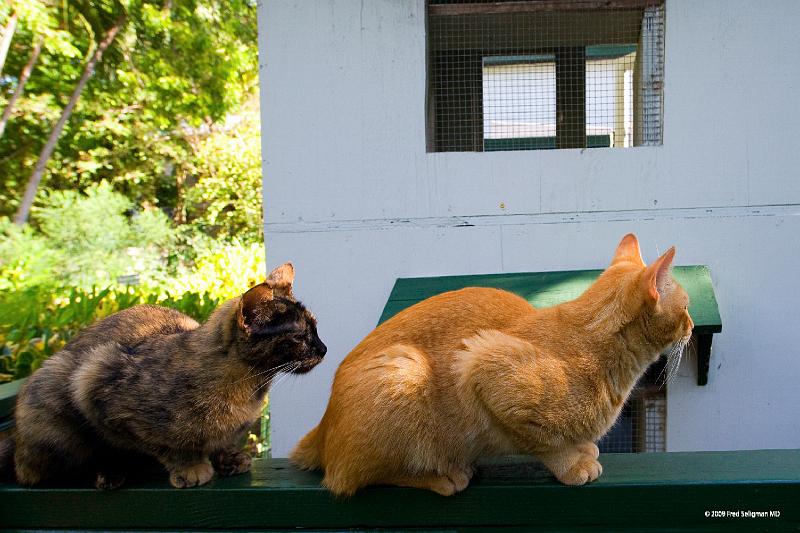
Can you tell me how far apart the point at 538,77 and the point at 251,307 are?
3.74 meters

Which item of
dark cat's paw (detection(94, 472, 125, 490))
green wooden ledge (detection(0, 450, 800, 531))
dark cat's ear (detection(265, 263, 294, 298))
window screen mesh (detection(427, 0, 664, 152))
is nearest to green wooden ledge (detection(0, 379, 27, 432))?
green wooden ledge (detection(0, 450, 800, 531))

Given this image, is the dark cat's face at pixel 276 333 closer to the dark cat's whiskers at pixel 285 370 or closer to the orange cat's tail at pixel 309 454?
the dark cat's whiskers at pixel 285 370

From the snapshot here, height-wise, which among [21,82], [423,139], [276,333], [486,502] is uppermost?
[21,82]

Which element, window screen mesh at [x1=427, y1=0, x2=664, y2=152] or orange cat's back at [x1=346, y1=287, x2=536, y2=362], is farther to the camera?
window screen mesh at [x1=427, y1=0, x2=664, y2=152]

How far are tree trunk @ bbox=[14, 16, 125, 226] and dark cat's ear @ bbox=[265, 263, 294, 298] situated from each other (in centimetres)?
1042

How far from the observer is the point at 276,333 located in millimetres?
1877

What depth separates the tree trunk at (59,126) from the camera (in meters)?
11.0

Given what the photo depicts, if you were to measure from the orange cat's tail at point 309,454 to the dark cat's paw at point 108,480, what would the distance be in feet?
1.47

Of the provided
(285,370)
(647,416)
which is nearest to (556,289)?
(647,416)

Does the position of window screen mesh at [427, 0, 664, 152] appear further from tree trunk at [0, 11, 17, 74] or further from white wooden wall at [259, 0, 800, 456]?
tree trunk at [0, 11, 17, 74]

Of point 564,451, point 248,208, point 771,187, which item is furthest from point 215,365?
point 248,208

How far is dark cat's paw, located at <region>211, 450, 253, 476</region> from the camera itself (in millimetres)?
1842

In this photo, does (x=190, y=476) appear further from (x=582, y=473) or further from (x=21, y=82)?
(x=21, y=82)

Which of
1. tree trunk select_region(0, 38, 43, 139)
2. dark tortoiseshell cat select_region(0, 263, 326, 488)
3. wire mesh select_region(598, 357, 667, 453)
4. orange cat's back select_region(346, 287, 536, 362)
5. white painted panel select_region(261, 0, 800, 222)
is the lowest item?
wire mesh select_region(598, 357, 667, 453)
